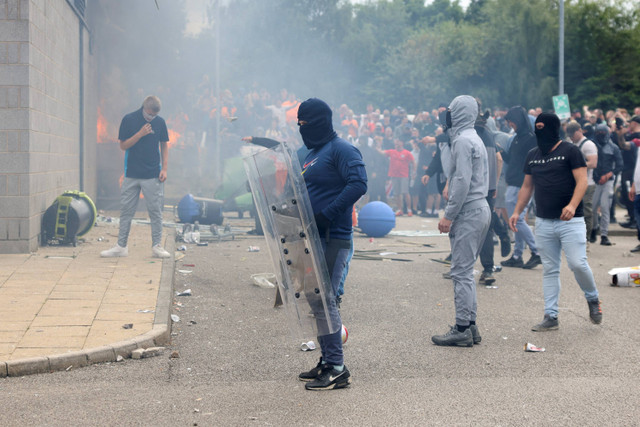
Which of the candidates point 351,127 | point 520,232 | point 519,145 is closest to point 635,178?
point 519,145

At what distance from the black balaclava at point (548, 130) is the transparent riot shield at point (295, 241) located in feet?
9.53

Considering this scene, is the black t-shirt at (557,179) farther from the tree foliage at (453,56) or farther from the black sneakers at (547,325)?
the tree foliage at (453,56)

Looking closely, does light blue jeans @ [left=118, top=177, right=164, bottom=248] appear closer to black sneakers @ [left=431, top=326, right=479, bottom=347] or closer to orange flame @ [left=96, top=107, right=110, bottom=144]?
black sneakers @ [left=431, top=326, right=479, bottom=347]

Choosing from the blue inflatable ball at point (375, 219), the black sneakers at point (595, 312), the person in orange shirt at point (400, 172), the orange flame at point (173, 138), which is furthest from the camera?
the orange flame at point (173, 138)

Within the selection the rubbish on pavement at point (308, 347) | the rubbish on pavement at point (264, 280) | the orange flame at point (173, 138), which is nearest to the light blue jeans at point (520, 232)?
the rubbish on pavement at point (264, 280)

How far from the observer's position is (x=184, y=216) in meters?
13.9

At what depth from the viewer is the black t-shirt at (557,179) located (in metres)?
6.65

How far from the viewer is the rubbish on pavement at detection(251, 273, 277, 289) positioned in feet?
28.0

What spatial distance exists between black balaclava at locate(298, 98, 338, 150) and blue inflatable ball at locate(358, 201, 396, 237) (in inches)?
342

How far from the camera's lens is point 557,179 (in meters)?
6.67

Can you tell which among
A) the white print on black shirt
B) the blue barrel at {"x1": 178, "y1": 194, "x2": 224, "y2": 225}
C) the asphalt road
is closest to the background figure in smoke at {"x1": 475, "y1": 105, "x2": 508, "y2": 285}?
the asphalt road

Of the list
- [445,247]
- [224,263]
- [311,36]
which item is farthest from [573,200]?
[311,36]

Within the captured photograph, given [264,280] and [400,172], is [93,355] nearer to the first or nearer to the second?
[264,280]

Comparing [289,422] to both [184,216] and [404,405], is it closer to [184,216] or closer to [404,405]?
[404,405]
